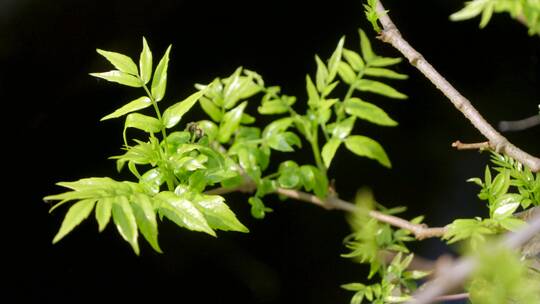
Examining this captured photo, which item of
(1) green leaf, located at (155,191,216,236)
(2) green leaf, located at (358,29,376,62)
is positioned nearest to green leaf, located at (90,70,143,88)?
(1) green leaf, located at (155,191,216,236)

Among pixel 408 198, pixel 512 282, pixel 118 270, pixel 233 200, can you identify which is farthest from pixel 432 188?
pixel 512 282

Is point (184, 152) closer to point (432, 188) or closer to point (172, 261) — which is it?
point (172, 261)

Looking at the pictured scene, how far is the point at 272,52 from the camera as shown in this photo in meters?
1.43

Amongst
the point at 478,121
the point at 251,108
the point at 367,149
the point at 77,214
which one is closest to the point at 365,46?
the point at 367,149

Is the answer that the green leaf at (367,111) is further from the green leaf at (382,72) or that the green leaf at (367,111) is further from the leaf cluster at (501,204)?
the leaf cluster at (501,204)

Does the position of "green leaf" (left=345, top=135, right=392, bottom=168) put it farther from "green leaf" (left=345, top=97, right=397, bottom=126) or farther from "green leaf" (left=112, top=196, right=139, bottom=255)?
"green leaf" (left=112, top=196, right=139, bottom=255)

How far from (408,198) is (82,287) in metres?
0.78

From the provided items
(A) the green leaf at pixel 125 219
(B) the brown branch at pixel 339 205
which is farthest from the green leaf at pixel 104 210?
(B) the brown branch at pixel 339 205

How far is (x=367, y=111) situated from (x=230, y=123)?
8.4 inches

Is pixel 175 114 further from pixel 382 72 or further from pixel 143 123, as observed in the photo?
pixel 382 72

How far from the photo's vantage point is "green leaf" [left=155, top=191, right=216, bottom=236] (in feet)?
2.15

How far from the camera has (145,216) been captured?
0.65 m

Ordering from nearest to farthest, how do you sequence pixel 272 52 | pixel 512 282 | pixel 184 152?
pixel 512 282 < pixel 184 152 < pixel 272 52

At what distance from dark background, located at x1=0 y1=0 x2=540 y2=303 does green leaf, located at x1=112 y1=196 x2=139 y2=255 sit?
71 cm
